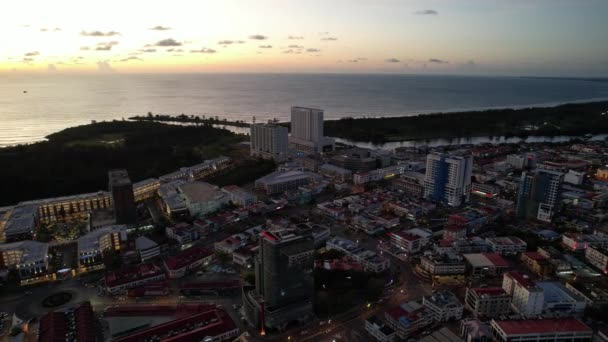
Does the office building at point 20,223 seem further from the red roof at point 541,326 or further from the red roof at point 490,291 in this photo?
the red roof at point 541,326

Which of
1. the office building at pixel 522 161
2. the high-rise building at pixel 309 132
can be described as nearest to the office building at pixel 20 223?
the high-rise building at pixel 309 132

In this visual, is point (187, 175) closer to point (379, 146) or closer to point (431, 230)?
point (431, 230)

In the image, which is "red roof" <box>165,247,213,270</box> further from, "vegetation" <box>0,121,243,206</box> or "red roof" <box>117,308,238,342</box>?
"vegetation" <box>0,121,243,206</box>

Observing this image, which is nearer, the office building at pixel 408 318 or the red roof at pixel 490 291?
the office building at pixel 408 318

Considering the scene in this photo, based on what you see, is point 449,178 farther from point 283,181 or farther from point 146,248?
point 146,248

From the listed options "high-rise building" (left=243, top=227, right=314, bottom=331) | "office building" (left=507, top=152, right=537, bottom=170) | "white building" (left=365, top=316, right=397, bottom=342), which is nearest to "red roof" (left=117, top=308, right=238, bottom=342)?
"high-rise building" (left=243, top=227, right=314, bottom=331)

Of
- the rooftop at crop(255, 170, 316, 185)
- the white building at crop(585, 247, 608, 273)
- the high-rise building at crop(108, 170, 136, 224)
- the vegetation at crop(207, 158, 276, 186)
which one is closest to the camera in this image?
the white building at crop(585, 247, 608, 273)
